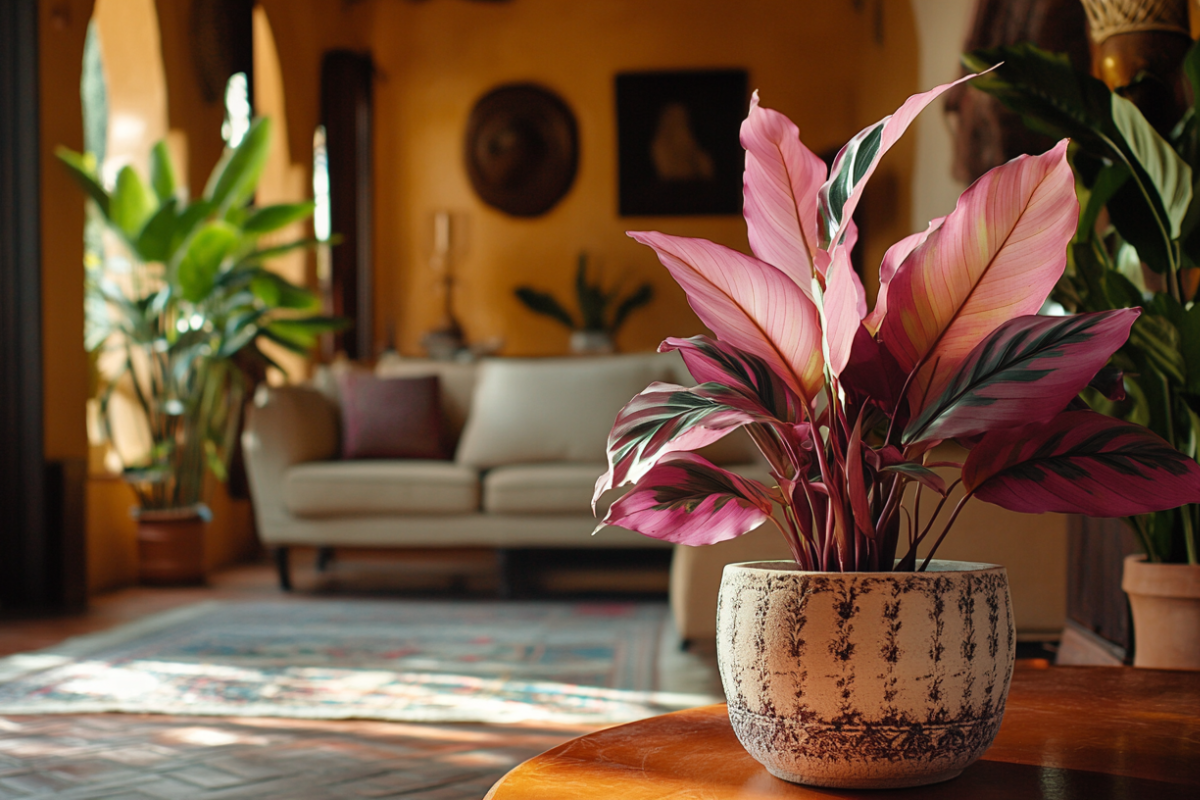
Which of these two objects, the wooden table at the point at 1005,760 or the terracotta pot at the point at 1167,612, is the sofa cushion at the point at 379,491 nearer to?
the terracotta pot at the point at 1167,612

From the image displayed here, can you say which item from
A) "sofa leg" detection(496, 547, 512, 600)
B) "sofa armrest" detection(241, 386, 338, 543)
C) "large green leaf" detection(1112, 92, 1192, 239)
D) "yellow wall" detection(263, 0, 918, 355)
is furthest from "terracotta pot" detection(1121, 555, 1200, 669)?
"yellow wall" detection(263, 0, 918, 355)

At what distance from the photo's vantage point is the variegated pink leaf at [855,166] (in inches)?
20.4

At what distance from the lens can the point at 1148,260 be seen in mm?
1408

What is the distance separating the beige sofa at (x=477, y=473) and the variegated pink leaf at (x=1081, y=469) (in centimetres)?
274

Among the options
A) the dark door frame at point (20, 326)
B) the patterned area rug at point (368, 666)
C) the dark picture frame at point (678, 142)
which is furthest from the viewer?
the dark picture frame at point (678, 142)

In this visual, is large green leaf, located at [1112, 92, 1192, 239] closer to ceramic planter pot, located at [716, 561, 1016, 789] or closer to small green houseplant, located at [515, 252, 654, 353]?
ceramic planter pot, located at [716, 561, 1016, 789]

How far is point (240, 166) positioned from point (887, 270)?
3.86 m

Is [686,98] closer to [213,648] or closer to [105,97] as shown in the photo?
[105,97]

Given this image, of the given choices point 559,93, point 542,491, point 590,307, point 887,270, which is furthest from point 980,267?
point 559,93

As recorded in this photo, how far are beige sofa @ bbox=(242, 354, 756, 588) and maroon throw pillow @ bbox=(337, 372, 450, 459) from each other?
0.26 ft

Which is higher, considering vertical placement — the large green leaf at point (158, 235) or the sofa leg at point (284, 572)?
the large green leaf at point (158, 235)

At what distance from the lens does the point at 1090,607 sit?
6.50 ft

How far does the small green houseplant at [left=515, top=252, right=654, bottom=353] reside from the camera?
22.0 feet

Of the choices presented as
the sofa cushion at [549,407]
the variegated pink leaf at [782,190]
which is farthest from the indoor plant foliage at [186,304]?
the variegated pink leaf at [782,190]
